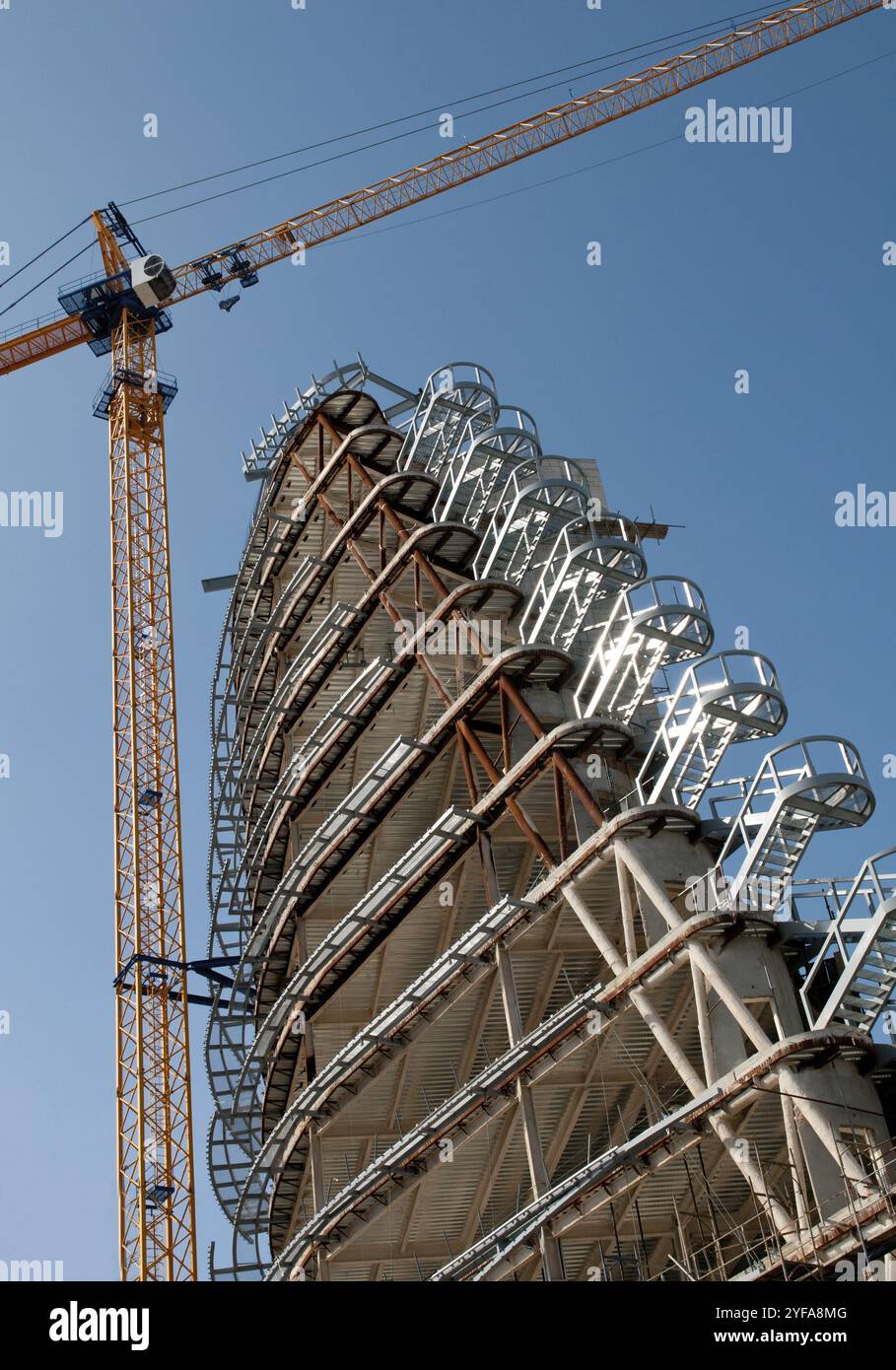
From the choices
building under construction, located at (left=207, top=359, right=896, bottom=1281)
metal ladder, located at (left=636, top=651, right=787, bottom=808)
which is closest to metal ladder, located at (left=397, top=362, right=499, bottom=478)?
building under construction, located at (left=207, top=359, right=896, bottom=1281)

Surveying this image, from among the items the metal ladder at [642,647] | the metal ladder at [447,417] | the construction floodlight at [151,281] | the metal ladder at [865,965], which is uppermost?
the construction floodlight at [151,281]

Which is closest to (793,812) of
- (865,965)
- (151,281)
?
(865,965)

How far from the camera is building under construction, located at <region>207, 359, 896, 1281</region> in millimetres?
31734

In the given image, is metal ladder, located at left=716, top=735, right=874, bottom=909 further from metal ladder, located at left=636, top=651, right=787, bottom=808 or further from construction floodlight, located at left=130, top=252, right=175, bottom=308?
construction floodlight, located at left=130, top=252, right=175, bottom=308

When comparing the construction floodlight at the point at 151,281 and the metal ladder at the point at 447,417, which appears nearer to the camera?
the metal ladder at the point at 447,417

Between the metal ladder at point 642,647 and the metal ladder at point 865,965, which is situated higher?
the metal ladder at point 642,647

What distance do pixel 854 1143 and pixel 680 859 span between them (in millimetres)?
7749

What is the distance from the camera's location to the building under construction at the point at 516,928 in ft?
104

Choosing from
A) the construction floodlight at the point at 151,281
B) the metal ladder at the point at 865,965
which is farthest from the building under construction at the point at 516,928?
the construction floodlight at the point at 151,281

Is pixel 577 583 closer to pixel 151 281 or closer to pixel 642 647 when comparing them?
pixel 642 647

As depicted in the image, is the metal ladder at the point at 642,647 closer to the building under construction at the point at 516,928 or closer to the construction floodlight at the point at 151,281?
the building under construction at the point at 516,928
